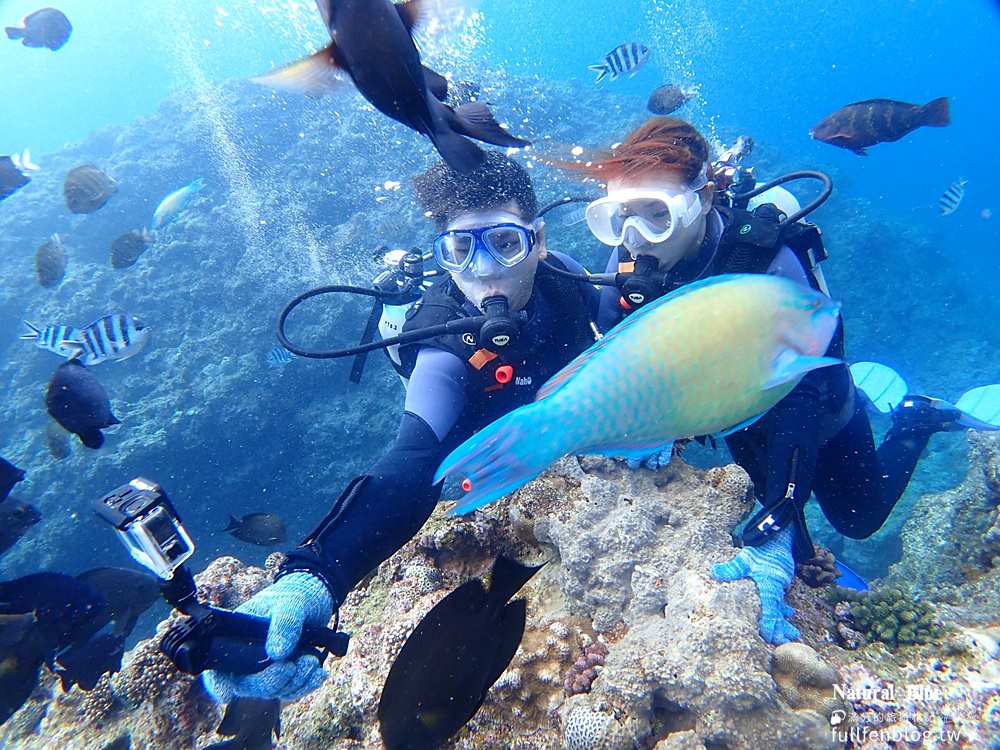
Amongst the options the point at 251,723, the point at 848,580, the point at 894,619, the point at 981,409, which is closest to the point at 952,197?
the point at 981,409

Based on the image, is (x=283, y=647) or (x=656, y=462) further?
(x=656, y=462)

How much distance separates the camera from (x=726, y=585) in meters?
2.07

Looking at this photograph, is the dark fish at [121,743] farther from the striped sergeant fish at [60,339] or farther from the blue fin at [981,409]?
the blue fin at [981,409]

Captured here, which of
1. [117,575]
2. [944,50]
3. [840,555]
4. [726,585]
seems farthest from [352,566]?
[944,50]

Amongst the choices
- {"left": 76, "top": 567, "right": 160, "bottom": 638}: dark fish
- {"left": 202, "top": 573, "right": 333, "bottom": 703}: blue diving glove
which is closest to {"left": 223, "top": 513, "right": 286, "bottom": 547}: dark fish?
{"left": 76, "top": 567, "right": 160, "bottom": 638}: dark fish

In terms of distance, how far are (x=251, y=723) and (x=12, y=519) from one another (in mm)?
2946

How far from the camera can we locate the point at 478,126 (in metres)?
1.42

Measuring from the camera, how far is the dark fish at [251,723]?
278 centimetres

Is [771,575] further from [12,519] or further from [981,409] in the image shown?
[12,519]

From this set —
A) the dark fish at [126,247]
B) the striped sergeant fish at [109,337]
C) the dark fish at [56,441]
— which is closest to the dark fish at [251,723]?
the striped sergeant fish at [109,337]

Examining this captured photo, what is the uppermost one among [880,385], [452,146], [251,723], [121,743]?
[452,146]

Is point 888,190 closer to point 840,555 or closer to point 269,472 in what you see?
point 840,555

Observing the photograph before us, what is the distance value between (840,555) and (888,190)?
64456mm

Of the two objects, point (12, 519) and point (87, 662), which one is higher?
point (12, 519)
